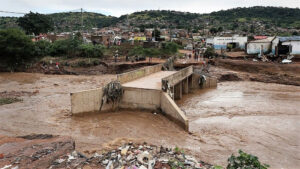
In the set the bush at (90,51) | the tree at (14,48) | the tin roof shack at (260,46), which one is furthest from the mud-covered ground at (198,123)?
the tin roof shack at (260,46)

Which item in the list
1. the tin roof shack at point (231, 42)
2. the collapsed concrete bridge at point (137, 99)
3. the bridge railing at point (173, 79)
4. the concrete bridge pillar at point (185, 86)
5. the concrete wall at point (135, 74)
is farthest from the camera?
the tin roof shack at point (231, 42)

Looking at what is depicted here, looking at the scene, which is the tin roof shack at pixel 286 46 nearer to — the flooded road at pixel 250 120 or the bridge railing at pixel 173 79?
the flooded road at pixel 250 120

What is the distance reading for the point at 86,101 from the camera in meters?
13.6

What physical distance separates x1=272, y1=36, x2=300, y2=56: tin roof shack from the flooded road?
31.7 ft

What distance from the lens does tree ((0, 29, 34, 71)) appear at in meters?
27.8

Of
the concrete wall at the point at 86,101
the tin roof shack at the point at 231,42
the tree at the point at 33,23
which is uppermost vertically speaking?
the tree at the point at 33,23

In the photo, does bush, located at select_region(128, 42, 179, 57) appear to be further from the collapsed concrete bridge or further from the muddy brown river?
the collapsed concrete bridge

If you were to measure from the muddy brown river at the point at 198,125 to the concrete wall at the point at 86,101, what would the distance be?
0.39m

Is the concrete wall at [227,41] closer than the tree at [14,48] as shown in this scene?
No

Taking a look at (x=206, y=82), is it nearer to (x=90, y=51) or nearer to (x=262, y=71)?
(x=262, y=71)

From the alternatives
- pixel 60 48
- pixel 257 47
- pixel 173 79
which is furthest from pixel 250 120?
pixel 60 48

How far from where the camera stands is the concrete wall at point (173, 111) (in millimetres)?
11505

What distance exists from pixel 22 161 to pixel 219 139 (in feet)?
26.1

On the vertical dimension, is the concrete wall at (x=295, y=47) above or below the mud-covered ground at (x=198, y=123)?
above
